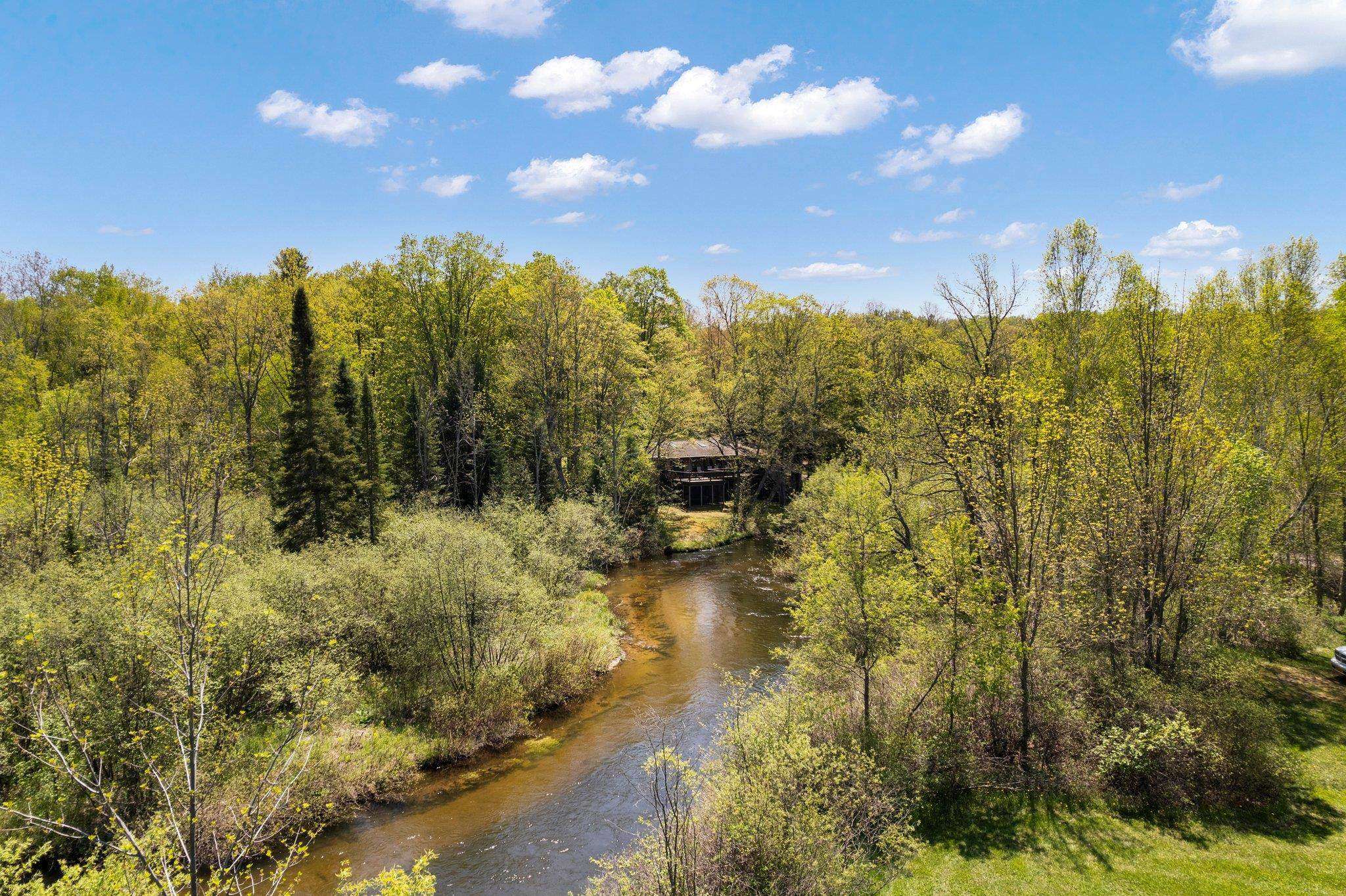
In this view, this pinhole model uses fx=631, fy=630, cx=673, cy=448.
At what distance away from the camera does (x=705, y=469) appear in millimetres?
56500

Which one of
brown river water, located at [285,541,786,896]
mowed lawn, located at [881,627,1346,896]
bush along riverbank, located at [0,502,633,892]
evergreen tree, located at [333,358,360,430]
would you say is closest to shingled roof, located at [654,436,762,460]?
evergreen tree, located at [333,358,360,430]

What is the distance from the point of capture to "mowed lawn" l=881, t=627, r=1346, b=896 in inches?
452

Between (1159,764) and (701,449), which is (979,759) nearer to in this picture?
(1159,764)

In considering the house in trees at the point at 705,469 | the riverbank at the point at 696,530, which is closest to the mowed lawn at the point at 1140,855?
the riverbank at the point at 696,530

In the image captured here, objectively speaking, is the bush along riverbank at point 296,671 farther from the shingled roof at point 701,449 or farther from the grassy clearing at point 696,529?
the shingled roof at point 701,449

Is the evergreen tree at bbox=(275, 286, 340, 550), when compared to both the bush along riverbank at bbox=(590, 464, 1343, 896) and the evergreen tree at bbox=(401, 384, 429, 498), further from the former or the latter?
the bush along riverbank at bbox=(590, 464, 1343, 896)

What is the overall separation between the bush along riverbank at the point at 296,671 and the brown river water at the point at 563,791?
38.3 inches

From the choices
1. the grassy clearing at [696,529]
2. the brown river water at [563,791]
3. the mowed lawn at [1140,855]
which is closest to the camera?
the mowed lawn at [1140,855]

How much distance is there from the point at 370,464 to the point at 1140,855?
31241mm

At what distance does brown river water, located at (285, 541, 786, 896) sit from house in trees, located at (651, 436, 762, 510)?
23.7 m

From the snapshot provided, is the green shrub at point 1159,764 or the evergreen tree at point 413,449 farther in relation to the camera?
the evergreen tree at point 413,449

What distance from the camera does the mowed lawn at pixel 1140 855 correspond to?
452 inches

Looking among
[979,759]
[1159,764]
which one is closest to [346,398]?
[979,759]

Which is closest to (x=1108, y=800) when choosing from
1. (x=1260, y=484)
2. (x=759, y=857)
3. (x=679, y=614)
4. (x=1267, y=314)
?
(x=759, y=857)
